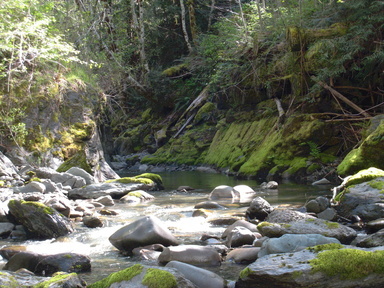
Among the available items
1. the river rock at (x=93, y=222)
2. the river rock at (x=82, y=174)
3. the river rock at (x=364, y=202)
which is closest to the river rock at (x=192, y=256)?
the river rock at (x=93, y=222)

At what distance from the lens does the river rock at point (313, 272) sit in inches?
139

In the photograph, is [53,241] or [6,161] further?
[6,161]

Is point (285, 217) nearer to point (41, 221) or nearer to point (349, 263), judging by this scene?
point (349, 263)

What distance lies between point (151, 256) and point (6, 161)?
7.37 meters

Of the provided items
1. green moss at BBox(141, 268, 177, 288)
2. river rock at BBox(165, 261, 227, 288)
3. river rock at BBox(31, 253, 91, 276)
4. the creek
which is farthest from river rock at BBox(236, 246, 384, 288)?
river rock at BBox(31, 253, 91, 276)

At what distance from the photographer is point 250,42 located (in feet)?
59.6

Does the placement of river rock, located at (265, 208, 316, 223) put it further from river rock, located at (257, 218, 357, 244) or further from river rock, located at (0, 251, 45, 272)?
river rock, located at (0, 251, 45, 272)

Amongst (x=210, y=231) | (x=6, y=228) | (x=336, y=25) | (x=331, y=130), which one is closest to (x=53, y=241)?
(x=6, y=228)

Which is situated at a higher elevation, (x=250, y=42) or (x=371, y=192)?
(x=250, y=42)

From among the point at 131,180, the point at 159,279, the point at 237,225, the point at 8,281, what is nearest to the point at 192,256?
the point at 159,279

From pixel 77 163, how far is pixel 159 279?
9.96 meters

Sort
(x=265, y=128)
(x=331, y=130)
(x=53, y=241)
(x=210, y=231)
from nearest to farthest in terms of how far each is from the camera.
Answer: (x=53, y=241) < (x=210, y=231) < (x=331, y=130) < (x=265, y=128)

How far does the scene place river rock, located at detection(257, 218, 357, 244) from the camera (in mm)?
5168

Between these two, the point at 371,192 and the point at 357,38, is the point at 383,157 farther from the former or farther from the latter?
the point at 357,38
